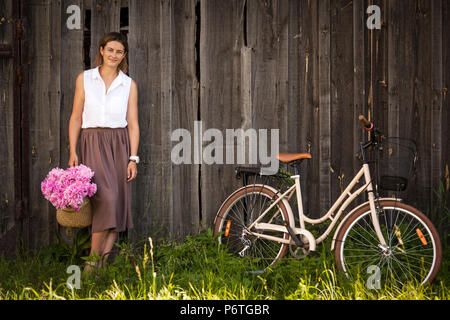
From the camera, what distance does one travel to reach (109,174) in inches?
180

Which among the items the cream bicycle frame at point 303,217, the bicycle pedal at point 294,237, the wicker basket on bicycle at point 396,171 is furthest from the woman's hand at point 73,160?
the wicker basket on bicycle at point 396,171

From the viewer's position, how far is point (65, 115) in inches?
198

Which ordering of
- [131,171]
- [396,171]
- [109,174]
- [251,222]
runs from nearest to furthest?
1. [396,171]
2. [109,174]
3. [131,171]
4. [251,222]

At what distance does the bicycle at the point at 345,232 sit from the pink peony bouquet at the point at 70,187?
4.40ft

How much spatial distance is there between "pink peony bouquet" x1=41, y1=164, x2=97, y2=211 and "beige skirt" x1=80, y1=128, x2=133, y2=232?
184 millimetres

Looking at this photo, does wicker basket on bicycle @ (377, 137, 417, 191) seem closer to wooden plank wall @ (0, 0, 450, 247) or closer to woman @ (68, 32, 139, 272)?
wooden plank wall @ (0, 0, 450, 247)

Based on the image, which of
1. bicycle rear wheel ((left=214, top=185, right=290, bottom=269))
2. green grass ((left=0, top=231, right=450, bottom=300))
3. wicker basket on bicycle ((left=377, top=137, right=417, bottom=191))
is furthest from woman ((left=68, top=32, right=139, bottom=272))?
wicker basket on bicycle ((left=377, top=137, right=417, bottom=191))

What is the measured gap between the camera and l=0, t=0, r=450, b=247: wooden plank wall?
5.00 metres

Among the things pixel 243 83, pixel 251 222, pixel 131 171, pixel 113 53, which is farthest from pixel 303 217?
pixel 113 53

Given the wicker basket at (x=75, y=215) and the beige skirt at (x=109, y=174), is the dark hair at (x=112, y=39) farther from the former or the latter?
the wicker basket at (x=75, y=215)

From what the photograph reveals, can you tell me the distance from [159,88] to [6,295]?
243cm

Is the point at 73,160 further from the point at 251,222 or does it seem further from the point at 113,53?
the point at 251,222

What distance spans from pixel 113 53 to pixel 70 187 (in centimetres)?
136

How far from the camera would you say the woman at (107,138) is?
453 centimetres
